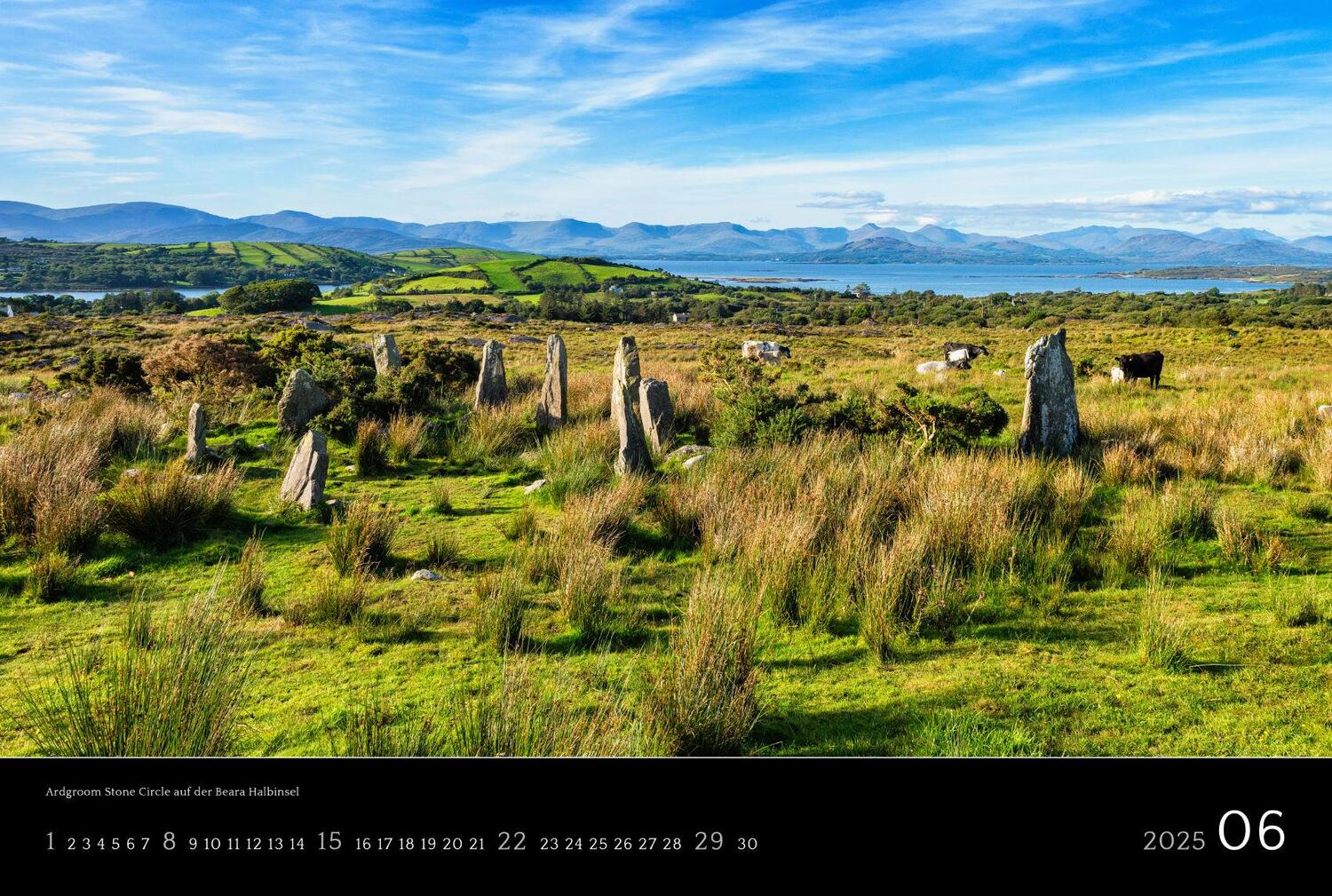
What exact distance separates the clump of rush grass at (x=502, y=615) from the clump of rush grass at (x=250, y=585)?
1749 millimetres

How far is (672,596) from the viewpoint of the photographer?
234 inches

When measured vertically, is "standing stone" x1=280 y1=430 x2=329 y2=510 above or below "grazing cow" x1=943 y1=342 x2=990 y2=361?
below

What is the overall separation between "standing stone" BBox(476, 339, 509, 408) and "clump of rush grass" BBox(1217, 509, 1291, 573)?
11442 mm

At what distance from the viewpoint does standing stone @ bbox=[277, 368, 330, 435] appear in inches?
483

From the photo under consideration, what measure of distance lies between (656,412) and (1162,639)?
7.95m

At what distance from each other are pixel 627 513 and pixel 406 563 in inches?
89.3

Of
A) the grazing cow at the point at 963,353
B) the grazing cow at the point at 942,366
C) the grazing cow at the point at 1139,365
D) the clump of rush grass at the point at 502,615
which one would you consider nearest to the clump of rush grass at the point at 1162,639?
the clump of rush grass at the point at 502,615

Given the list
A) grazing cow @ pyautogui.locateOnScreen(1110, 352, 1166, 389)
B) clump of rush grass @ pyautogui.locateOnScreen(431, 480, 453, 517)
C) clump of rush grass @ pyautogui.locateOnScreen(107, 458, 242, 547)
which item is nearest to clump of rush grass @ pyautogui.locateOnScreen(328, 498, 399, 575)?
clump of rush grass @ pyautogui.locateOnScreen(431, 480, 453, 517)

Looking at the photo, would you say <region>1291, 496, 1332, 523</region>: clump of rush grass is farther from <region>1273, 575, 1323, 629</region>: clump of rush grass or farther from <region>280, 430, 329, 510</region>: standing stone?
<region>280, 430, 329, 510</region>: standing stone

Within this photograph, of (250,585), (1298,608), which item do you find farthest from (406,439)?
(1298,608)

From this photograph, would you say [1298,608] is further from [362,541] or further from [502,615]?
[362,541]

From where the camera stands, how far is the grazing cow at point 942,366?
2294 cm
